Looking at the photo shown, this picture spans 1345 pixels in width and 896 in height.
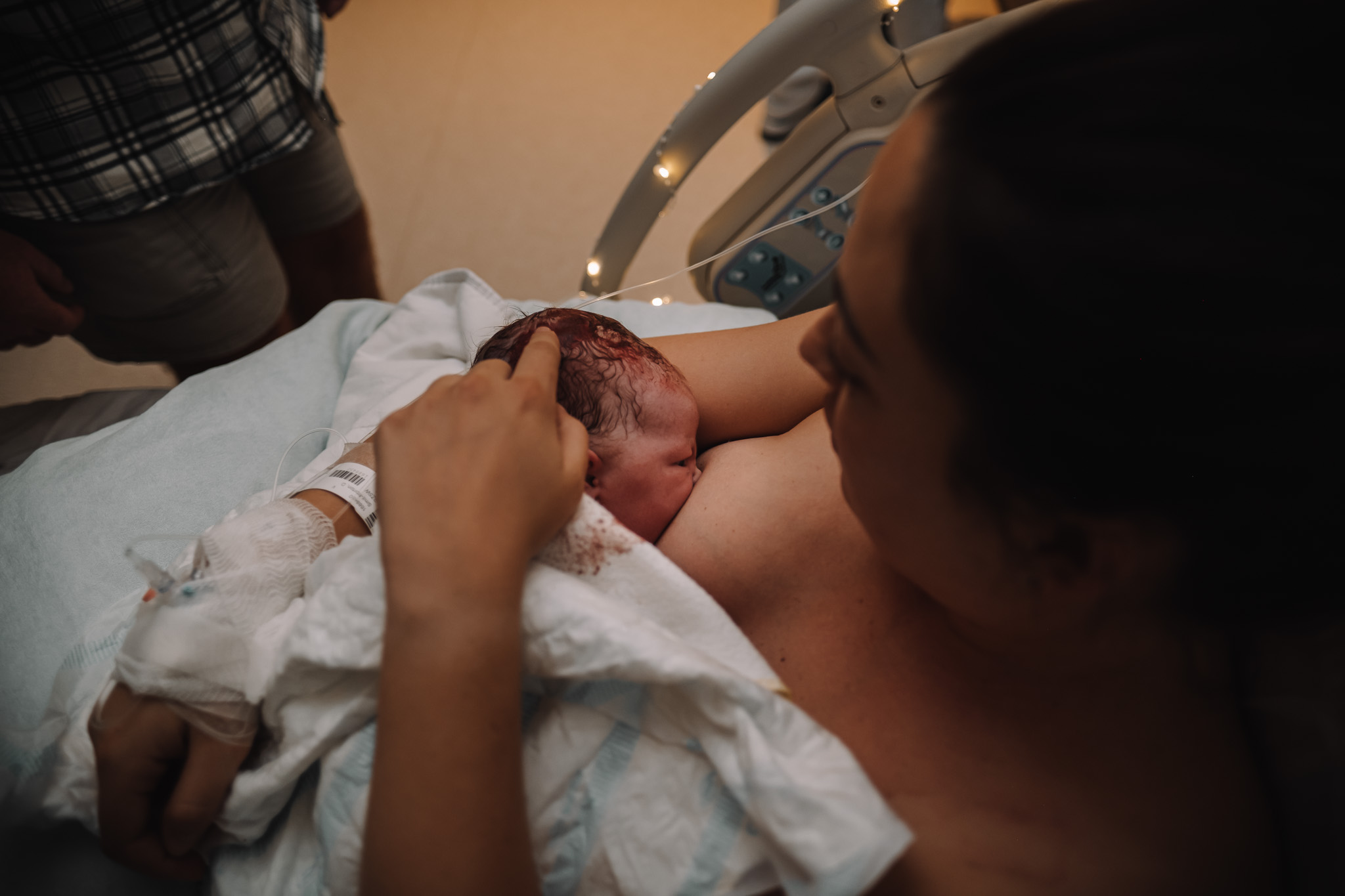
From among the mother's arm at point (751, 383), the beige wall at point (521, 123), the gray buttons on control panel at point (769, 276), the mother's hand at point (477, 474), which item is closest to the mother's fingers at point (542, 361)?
the mother's hand at point (477, 474)

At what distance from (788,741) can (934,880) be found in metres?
0.15

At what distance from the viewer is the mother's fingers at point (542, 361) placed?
0.81 meters

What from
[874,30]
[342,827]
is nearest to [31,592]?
[342,827]

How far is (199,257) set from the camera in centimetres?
133

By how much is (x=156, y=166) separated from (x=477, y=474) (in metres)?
0.95

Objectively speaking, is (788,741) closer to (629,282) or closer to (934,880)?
(934,880)

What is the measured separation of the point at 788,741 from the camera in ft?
2.08

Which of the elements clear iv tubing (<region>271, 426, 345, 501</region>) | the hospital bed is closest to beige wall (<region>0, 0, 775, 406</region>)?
the hospital bed

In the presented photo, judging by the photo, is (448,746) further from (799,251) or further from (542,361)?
(799,251)

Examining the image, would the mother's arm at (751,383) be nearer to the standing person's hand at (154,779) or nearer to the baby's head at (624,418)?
the baby's head at (624,418)

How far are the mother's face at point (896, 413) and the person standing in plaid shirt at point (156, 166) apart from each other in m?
1.15

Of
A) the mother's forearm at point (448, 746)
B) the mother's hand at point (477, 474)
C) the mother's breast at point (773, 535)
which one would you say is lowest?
the mother's breast at point (773, 535)

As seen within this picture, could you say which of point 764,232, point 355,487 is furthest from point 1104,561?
point 764,232

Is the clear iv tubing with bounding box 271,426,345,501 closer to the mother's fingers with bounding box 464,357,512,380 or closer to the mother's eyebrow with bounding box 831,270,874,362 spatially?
the mother's fingers with bounding box 464,357,512,380
